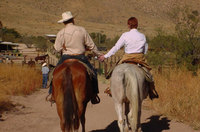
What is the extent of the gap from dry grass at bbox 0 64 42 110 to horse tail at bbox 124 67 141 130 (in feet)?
22.6

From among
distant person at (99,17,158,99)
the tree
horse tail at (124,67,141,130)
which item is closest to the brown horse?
horse tail at (124,67,141,130)

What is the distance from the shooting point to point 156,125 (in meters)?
7.88

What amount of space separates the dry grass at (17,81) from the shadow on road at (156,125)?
575cm

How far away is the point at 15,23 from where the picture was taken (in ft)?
264

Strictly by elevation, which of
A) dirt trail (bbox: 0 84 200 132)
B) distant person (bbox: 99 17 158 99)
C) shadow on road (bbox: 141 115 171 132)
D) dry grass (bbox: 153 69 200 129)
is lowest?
dirt trail (bbox: 0 84 200 132)

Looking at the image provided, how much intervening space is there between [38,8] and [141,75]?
96609 millimetres

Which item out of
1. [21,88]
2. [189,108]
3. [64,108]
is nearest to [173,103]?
[189,108]

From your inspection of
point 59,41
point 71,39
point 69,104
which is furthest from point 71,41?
point 69,104

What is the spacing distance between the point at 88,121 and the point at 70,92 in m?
3.32

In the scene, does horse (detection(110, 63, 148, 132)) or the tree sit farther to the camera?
the tree

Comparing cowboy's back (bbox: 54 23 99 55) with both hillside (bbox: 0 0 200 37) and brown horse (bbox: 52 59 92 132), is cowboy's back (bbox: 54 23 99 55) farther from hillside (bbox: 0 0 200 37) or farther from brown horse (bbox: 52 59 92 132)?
hillside (bbox: 0 0 200 37)

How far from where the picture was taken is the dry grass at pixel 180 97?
7.95 meters

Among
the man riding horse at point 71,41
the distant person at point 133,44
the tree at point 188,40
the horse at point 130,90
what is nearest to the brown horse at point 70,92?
the man riding horse at point 71,41

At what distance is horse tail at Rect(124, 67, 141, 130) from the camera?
554 cm
